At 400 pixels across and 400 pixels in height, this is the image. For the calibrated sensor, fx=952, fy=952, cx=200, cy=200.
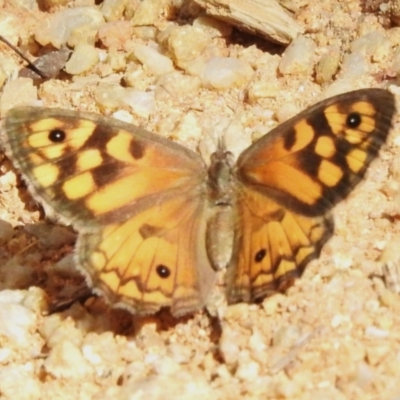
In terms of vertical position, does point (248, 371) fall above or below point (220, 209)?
below

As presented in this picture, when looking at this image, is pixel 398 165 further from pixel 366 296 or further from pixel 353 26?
pixel 353 26

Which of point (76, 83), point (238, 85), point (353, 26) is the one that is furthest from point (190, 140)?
point (353, 26)

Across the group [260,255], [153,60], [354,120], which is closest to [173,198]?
[260,255]

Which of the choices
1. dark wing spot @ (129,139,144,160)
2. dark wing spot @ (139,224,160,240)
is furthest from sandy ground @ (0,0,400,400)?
dark wing spot @ (129,139,144,160)

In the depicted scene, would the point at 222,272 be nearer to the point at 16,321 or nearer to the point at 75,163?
the point at 75,163

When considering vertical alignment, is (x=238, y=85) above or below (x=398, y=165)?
below

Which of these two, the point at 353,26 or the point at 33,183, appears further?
the point at 353,26

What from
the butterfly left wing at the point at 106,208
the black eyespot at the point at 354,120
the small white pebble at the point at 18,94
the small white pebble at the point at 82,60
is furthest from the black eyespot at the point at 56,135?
the small white pebble at the point at 82,60
